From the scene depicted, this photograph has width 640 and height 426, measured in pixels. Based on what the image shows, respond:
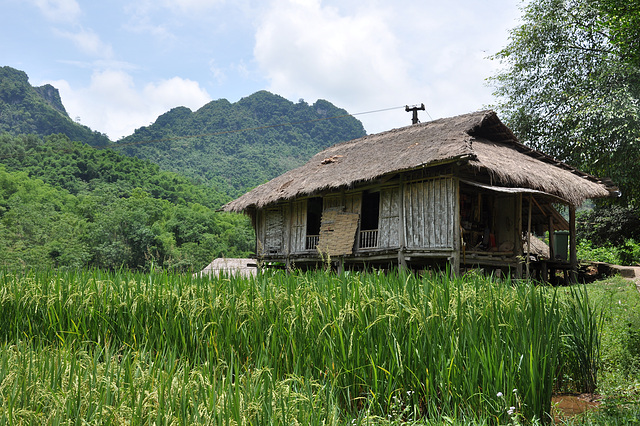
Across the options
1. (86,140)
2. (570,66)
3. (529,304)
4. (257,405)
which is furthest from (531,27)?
(86,140)

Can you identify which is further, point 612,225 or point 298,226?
point 612,225

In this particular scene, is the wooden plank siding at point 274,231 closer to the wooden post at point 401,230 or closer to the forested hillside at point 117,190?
the wooden post at point 401,230

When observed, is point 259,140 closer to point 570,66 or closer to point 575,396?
point 570,66

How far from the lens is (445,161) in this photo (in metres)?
9.88

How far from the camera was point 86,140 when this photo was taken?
49500 millimetres

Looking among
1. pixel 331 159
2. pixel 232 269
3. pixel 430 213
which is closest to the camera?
pixel 232 269

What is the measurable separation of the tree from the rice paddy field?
33.0ft

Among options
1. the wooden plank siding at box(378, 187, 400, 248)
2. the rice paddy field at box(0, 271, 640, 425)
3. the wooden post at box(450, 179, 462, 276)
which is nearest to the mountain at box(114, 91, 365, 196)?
the wooden plank siding at box(378, 187, 400, 248)

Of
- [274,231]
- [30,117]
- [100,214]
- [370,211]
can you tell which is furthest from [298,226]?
[30,117]

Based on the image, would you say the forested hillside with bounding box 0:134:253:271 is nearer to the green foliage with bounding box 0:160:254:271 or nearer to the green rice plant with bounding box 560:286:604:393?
the green foliage with bounding box 0:160:254:271

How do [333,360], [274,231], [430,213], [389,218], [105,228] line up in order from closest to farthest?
1. [333,360]
2. [430,213]
3. [389,218]
4. [274,231]
5. [105,228]

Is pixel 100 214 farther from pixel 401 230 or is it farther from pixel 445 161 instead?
pixel 445 161

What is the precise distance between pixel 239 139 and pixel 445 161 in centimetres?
4905

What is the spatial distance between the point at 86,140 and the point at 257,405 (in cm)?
5239
